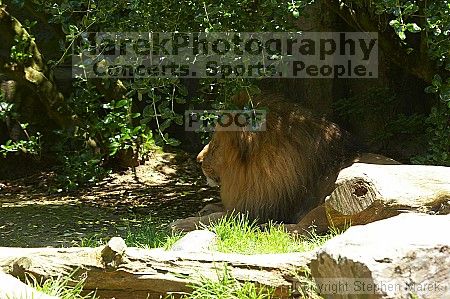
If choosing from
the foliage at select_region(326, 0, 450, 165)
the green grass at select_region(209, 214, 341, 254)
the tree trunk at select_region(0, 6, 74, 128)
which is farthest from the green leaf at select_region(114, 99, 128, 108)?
the green grass at select_region(209, 214, 341, 254)

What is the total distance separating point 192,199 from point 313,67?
1757 mm

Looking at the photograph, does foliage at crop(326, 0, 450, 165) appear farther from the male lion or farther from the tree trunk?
the tree trunk

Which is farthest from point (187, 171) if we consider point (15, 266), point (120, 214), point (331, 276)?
point (331, 276)

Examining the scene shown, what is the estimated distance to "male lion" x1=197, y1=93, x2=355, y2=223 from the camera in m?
5.84

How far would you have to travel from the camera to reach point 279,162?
19.2 ft

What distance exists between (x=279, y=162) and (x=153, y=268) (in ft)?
7.46

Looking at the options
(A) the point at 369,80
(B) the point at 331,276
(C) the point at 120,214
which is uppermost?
(A) the point at 369,80

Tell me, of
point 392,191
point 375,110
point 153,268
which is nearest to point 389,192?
point 392,191

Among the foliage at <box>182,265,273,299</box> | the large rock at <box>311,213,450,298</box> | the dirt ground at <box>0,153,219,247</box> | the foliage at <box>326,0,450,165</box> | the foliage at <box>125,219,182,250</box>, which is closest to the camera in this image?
the large rock at <box>311,213,450,298</box>

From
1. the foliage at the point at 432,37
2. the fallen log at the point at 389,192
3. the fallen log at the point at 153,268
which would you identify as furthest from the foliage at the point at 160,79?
the fallen log at the point at 153,268

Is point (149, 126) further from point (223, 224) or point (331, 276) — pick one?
point (331, 276)

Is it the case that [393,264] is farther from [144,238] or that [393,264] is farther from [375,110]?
[375,110]

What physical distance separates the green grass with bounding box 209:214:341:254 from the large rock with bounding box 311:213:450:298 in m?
1.46

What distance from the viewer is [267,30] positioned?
529 centimetres
